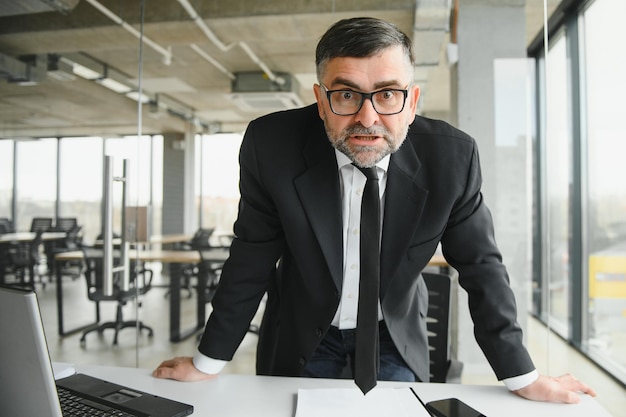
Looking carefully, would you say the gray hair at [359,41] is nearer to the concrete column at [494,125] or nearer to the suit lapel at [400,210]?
the suit lapel at [400,210]

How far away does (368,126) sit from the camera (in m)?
1.06

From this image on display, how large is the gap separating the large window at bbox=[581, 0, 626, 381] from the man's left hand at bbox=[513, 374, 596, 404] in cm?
273

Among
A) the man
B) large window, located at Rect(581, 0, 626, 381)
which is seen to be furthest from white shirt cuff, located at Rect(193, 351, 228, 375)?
large window, located at Rect(581, 0, 626, 381)

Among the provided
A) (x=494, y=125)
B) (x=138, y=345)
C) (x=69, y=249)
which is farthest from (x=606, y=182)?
(x=69, y=249)

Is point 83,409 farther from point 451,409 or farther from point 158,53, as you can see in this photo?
point 158,53

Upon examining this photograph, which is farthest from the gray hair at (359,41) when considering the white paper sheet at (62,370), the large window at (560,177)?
the large window at (560,177)

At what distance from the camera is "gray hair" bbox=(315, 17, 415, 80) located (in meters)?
1.05

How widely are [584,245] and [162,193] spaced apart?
3.40m

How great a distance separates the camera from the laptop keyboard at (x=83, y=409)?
0.95 m

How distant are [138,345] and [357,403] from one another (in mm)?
2723

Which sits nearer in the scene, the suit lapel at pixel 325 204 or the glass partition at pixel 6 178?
the suit lapel at pixel 325 204

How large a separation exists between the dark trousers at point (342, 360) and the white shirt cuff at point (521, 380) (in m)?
0.33

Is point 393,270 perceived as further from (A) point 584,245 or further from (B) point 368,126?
(A) point 584,245

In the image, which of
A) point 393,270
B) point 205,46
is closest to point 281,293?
point 393,270
